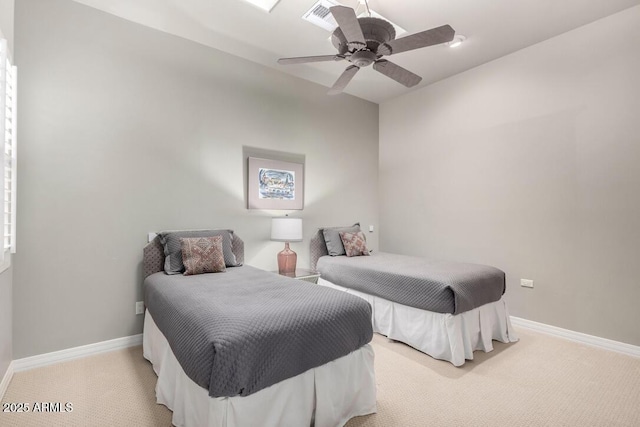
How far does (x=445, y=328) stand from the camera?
2.55 metres

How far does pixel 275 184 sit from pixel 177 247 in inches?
56.3

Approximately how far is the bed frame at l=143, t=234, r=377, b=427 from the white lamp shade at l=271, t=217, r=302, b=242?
1.61m

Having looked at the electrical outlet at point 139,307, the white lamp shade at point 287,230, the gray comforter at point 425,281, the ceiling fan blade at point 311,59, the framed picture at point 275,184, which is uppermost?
the ceiling fan blade at point 311,59

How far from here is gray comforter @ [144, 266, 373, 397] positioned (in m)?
1.40

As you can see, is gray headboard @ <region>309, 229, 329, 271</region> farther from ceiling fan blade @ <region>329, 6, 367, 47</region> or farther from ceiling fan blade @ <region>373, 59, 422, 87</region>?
ceiling fan blade @ <region>329, 6, 367, 47</region>

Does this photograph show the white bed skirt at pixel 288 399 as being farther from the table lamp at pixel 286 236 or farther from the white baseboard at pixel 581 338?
the white baseboard at pixel 581 338

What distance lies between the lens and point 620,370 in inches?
97.0

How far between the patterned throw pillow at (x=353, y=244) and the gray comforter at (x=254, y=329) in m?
1.73

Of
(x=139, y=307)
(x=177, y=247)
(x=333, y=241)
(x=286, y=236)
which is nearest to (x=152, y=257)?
(x=177, y=247)

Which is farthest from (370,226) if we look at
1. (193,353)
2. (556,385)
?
(193,353)

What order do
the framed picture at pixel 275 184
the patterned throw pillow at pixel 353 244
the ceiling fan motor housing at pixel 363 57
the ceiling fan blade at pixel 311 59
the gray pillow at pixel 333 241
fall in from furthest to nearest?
the gray pillow at pixel 333 241
the patterned throw pillow at pixel 353 244
the framed picture at pixel 275 184
the ceiling fan blade at pixel 311 59
the ceiling fan motor housing at pixel 363 57

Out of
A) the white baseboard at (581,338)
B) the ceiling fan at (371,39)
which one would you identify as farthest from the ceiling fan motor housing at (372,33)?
the white baseboard at (581,338)

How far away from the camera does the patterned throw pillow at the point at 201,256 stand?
2.68 m

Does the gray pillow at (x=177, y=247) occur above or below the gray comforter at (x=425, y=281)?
above
